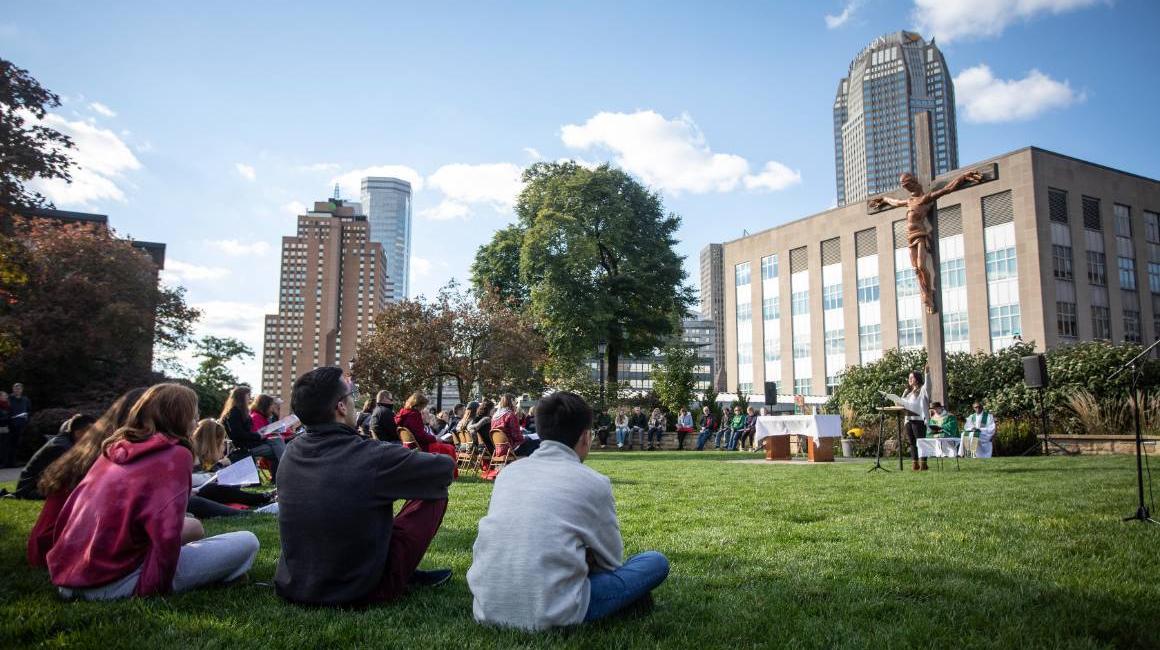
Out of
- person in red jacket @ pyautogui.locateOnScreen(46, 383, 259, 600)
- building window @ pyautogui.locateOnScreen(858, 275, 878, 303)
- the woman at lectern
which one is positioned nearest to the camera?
person in red jacket @ pyautogui.locateOnScreen(46, 383, 259, 600)

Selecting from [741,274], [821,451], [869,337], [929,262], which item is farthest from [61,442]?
[741,274]

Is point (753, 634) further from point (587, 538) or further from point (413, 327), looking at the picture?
point (413, 327)

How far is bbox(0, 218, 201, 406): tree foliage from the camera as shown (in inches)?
805

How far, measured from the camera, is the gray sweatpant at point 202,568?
3654mm

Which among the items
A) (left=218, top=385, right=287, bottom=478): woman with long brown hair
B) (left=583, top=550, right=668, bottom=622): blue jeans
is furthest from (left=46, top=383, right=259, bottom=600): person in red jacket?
(left=218, top=385, right=287, bottom=478): woman with long brown hair

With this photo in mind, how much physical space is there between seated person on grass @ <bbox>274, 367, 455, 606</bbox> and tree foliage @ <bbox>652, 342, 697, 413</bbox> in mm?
27227

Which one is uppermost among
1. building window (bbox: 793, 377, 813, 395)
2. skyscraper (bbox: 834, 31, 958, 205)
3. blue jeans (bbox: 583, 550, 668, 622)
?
skyscraper (bbox: 834, 31, 958, 205)

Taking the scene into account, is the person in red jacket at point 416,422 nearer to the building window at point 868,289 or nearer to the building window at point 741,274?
the building window at point 868,289

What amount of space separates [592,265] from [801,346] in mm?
29552

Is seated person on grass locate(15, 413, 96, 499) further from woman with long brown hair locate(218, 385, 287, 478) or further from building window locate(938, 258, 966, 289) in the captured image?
building window locate(938, 258, 966, 289)

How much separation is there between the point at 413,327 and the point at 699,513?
883 inches

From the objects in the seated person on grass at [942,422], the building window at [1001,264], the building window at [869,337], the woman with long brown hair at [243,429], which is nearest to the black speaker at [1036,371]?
the seated person on grass at [942,422]

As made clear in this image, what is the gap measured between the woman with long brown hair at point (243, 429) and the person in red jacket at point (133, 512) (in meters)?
6.68

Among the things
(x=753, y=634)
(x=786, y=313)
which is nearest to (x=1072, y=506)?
(x=753, y=634)
